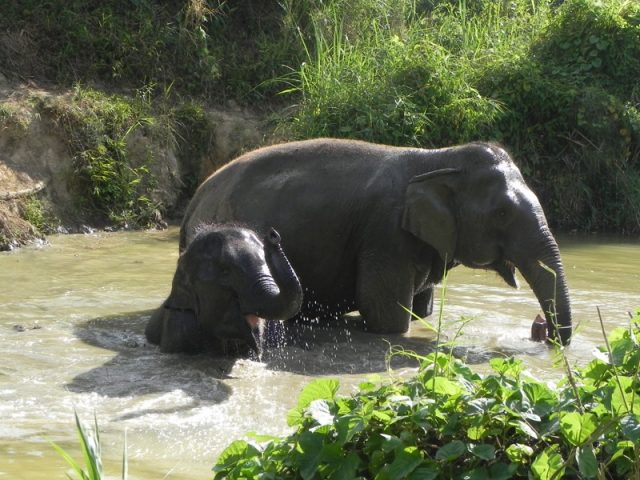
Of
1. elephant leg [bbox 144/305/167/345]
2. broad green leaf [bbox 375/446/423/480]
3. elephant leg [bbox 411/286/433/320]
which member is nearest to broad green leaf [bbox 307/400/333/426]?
broad green leaf [bbox 375/446/423/480]

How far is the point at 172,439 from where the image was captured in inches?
220

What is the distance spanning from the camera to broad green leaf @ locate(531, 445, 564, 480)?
146 inches

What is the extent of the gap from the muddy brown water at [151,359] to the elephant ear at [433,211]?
0.73 m

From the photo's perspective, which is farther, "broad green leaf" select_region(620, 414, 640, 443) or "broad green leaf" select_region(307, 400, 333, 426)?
"broad green leaf" select_region(307, 400, 333, 426)

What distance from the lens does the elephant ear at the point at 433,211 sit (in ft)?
26.8

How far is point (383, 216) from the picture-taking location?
27.7ft

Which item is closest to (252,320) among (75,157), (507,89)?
(75,157)

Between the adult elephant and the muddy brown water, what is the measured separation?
1.24 ft

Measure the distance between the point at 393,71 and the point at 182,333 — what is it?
7.66m

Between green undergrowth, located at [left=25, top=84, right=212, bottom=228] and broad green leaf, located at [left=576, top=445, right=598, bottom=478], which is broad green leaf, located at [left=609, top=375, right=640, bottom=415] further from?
green undergrowth, located at [left=25, top=84, right=212, bottom=228]

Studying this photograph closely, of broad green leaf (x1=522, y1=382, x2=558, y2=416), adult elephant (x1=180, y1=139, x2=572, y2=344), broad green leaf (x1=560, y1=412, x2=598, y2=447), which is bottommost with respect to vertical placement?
broad green leaf (x1=560, y1=412, x2=598, y2=447)

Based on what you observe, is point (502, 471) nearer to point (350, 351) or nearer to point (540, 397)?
point (540, 397)

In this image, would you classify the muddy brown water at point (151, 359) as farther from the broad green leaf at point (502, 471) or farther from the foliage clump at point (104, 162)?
the foliage clump at point (104, 162)

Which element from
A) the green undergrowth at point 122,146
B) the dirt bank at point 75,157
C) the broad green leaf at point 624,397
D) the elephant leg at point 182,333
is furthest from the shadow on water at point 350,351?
the green undergrowth at point 122,146
